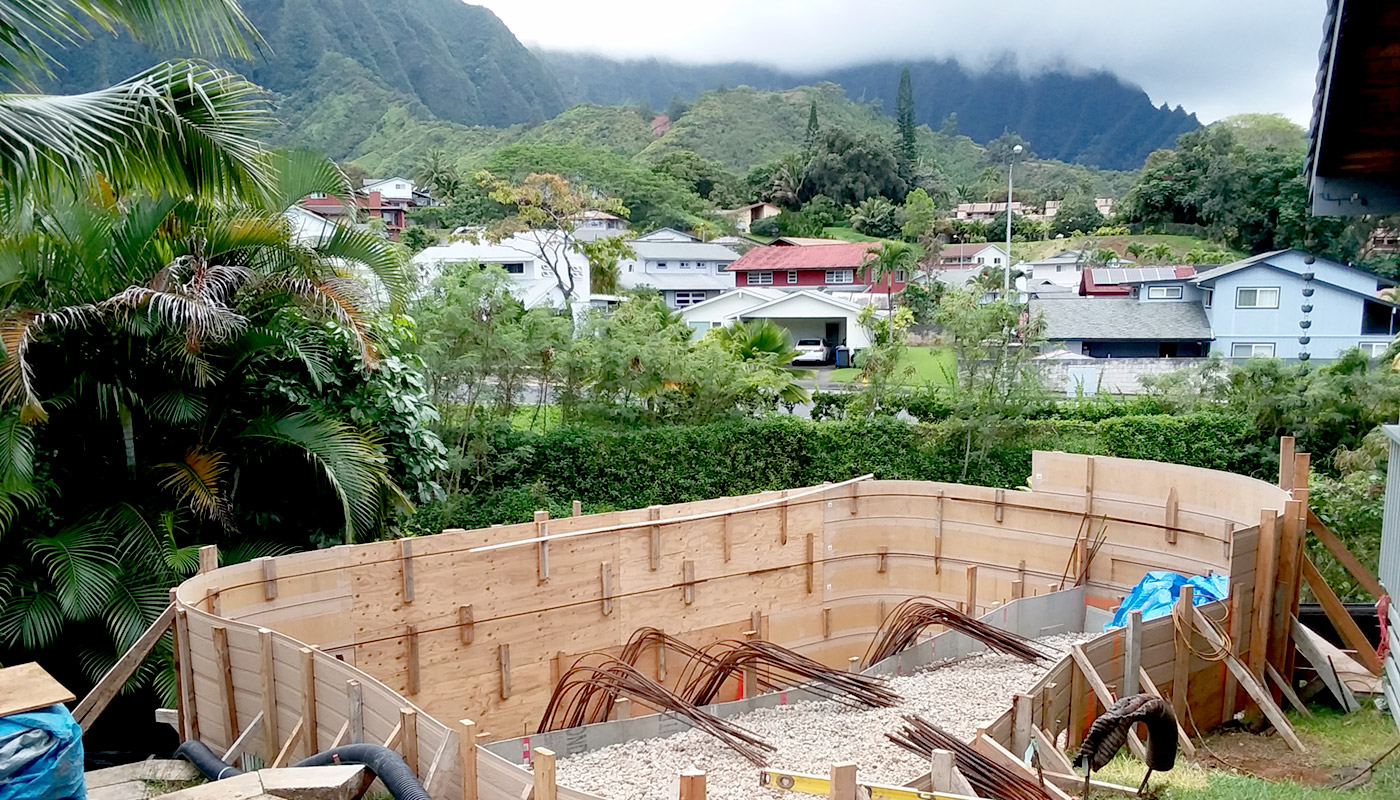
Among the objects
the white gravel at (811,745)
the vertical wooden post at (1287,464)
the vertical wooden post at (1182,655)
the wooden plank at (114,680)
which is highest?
the vertical wooden post at (1287,464)

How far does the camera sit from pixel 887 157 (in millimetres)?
64875

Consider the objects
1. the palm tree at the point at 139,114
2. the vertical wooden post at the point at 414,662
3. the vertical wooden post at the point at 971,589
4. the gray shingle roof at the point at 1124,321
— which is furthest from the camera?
the gray shingle roof at the point at 1124,321

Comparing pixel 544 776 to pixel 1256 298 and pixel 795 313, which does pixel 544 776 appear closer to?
pixel 1256 298

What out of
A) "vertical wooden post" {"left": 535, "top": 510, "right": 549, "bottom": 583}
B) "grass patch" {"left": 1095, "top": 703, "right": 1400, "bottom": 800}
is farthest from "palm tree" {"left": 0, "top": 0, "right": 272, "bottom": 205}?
"grass patch" {"left": 1095, "top": 703, "right": 1400, "bottom": 800}

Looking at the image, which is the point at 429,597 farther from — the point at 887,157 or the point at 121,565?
the point at 887,157

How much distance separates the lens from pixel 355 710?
530 cm

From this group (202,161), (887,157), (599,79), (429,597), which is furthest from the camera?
(599,79)

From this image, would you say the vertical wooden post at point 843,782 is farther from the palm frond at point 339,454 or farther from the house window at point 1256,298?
the house window at point 1256,298

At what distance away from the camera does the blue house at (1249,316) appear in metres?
26.6

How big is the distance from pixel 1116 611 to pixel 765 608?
10.9 ft

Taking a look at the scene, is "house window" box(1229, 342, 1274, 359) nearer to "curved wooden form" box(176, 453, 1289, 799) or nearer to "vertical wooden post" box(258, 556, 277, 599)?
"curved wooden form" box(176, 453, 1289, 799)

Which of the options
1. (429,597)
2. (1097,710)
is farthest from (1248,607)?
(429,597)

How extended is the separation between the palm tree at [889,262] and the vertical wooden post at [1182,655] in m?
27.8

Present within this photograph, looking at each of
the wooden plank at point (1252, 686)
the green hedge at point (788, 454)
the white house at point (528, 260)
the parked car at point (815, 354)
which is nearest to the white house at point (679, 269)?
the white house at point (528, 260)
